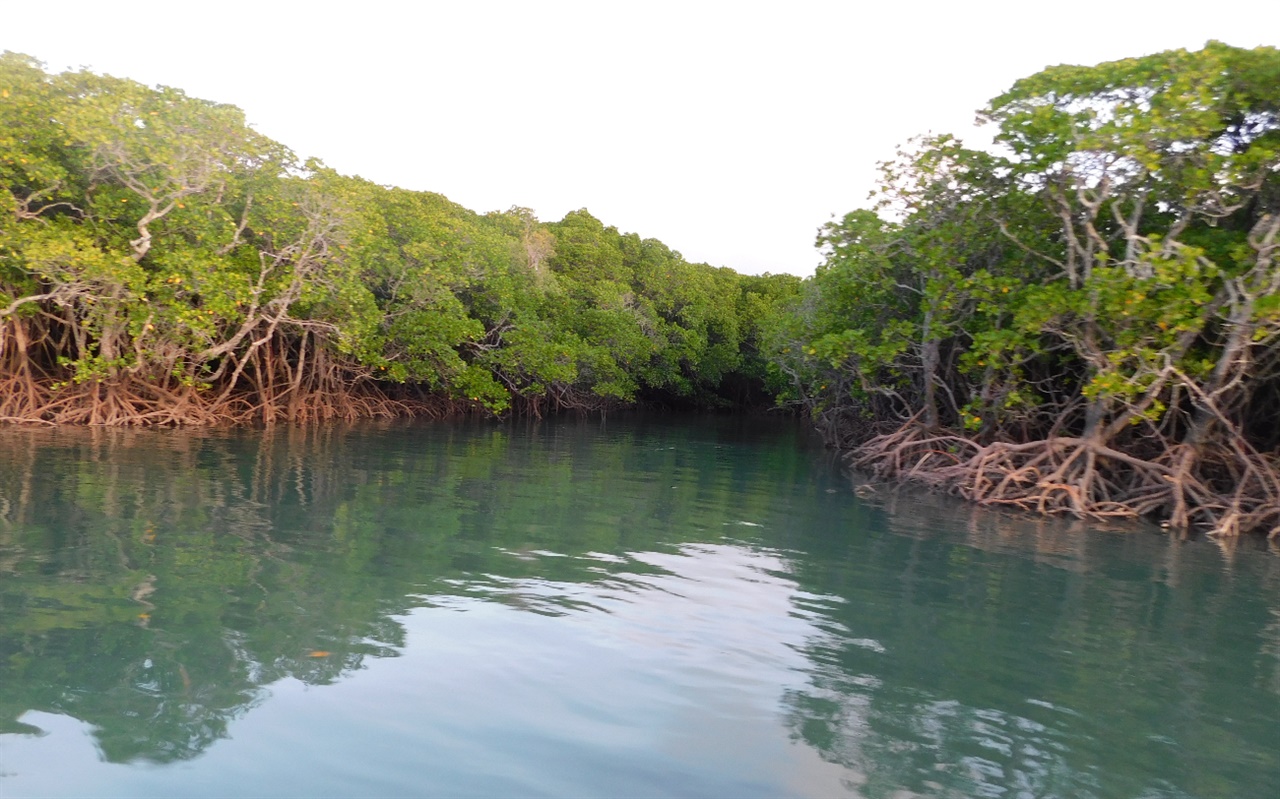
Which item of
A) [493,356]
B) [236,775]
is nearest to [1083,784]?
[236,775]

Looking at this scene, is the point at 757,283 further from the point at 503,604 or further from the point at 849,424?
the point at 503,604

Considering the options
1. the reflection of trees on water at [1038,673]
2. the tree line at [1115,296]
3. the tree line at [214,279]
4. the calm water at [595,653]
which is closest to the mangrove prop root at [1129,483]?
the tree line at [1115,296]

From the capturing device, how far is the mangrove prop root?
10.4 m

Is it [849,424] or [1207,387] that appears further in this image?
[849,424]

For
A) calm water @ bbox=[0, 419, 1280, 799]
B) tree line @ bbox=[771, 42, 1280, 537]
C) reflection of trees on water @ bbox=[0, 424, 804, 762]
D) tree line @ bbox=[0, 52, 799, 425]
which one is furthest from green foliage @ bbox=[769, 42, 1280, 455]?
tree line @ bbox=[0, 52, 799, 425]

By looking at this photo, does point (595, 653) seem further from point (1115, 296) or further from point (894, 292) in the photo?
point (894, 292)

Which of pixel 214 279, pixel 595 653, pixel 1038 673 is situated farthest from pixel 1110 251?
pixel 214 279

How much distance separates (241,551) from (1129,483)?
10492 millimetres

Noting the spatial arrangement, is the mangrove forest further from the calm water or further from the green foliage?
the calm water

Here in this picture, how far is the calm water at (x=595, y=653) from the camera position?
3.50 metres

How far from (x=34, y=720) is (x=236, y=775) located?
929 millimetres

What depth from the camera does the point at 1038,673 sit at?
4.87 m

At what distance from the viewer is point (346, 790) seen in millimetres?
3207

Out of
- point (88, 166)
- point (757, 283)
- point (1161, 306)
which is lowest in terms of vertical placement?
point (1161, 306)
